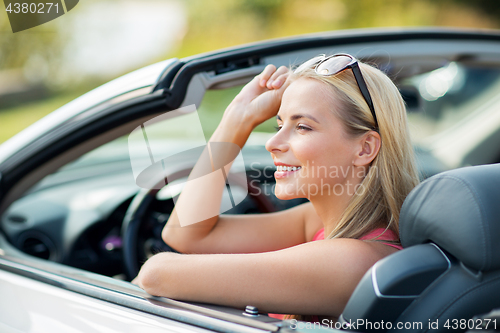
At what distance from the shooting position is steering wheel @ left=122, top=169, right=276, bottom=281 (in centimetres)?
241

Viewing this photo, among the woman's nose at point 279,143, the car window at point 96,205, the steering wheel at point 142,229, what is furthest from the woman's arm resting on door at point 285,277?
the steering wheel at point 142,229

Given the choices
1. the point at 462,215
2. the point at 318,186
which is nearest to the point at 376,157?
the point at 318,186

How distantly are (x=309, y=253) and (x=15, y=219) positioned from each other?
1.85 meters

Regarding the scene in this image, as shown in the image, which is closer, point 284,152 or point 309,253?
point 309,253

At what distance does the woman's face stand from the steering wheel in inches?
29.5

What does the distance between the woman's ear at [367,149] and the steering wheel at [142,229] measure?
0.95m

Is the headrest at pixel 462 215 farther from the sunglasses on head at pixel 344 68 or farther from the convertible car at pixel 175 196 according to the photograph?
the sunglasses on head at pixel 344 68

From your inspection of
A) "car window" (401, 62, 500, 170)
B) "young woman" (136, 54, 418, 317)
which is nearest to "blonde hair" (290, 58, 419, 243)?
"young woman" (136, 54, 418, 317)

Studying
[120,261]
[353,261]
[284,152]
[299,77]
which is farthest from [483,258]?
[120,261]

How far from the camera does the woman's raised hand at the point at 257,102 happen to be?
1.90 metres

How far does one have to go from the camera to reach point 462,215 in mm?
1207

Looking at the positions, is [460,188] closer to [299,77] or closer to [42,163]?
[299,77]

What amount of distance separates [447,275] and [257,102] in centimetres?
103

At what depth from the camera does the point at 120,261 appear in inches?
110
